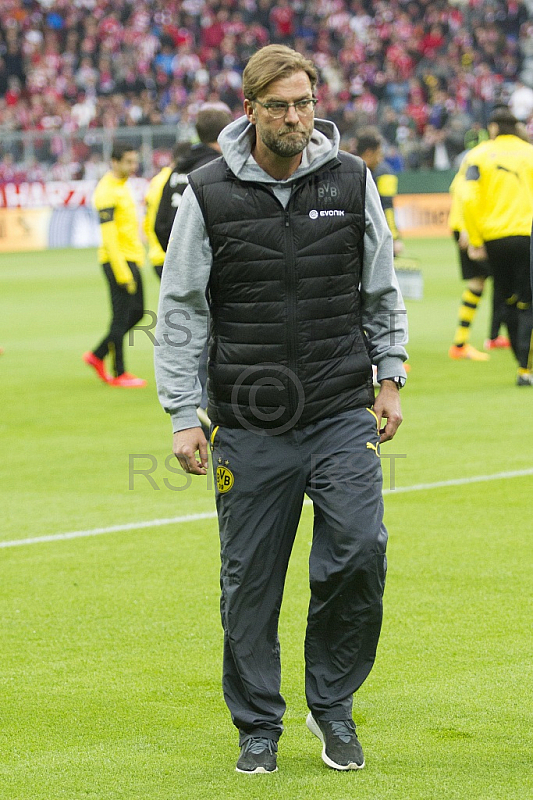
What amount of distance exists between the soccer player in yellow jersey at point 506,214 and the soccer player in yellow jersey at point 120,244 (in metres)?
3.04

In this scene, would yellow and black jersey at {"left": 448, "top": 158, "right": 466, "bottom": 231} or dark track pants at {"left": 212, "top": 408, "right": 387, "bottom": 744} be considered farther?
yellow and black jersey at {"left": 448, "top": 158, "right": 466, "bottom": 231}

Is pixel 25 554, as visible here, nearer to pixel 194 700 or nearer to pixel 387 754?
pixel 194 700

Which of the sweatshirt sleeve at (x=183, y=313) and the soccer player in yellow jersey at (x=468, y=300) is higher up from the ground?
the sweatshirt sleeve at (x=183, y=313)

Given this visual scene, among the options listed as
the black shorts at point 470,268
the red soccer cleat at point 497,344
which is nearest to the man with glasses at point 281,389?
the black shorts at point 470,268

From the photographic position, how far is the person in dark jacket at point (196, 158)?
8391 mm

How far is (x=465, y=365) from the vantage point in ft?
42.6

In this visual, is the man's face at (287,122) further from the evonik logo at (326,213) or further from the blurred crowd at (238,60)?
the blurred crowd at (238,60)

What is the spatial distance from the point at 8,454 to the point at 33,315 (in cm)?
962

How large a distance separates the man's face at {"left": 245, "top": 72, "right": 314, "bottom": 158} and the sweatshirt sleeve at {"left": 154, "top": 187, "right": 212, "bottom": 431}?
1.02 feet

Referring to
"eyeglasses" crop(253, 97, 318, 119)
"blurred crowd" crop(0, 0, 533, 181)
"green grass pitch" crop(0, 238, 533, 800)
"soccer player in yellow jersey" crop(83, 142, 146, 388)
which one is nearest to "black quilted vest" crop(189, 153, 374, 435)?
"eyeglasses" crop(253, 97, 318, 119)

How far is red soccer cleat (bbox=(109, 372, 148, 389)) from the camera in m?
12.4

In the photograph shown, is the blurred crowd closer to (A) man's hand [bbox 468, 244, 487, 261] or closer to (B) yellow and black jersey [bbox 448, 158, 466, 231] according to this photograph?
(B) yellow and black jersey [bbox 448, 158, 466, 231]

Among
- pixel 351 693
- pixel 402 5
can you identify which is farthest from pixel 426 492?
pixel 402 5

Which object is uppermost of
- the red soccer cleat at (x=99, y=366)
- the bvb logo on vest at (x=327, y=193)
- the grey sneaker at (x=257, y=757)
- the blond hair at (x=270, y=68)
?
the blond hair at (x=270, y=68)
